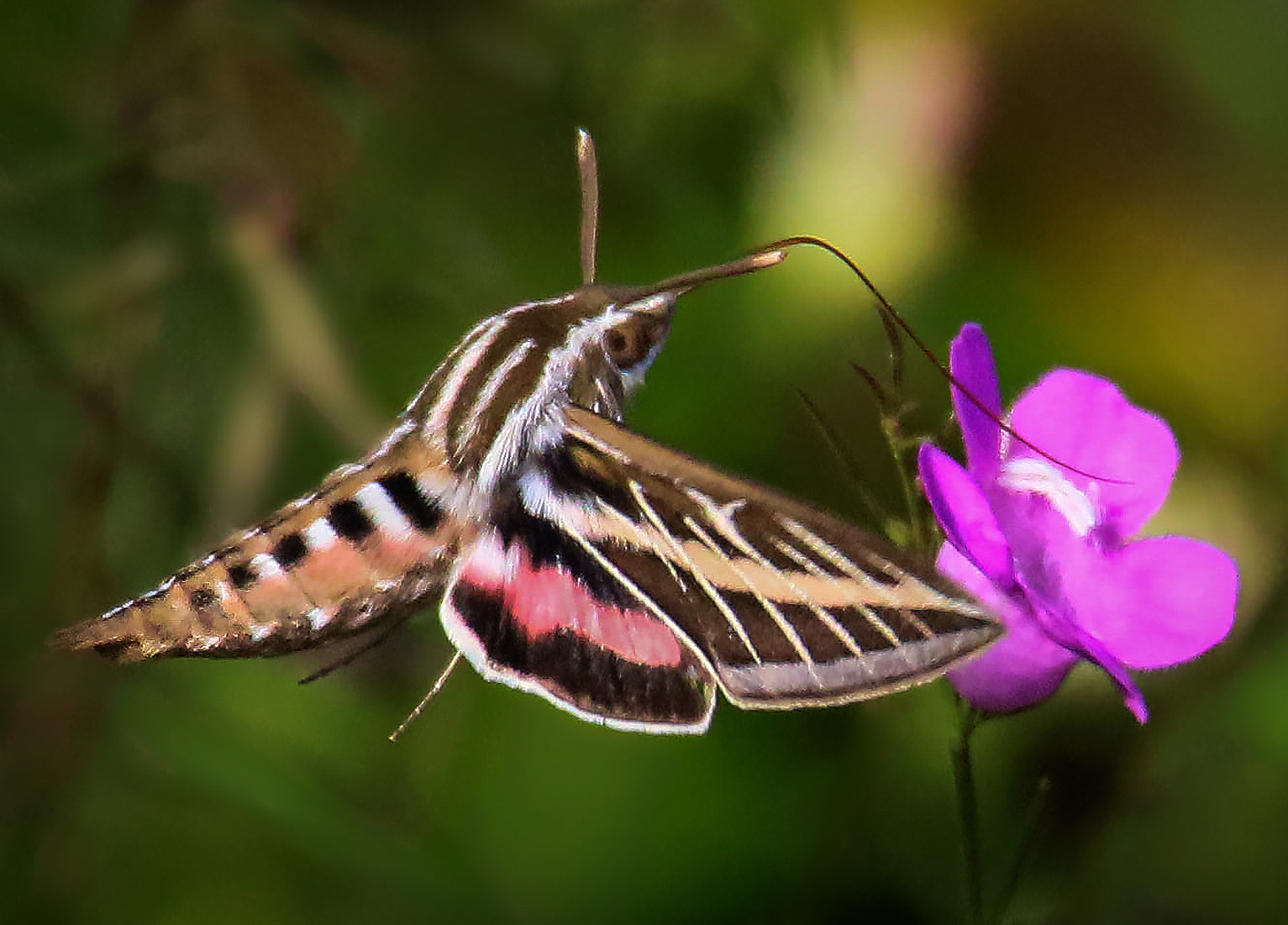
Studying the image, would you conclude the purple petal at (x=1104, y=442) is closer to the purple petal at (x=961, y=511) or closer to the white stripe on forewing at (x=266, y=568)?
the purple petal at (x=961, y=511)

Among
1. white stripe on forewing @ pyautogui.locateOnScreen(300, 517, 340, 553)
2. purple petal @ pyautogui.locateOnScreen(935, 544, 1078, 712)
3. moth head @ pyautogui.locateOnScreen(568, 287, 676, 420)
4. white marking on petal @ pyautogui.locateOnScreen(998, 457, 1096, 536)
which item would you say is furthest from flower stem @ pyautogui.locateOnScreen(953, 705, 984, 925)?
white stripe on forewing @ pyautogui.locateOnScreen(300, 517, 340, 553)

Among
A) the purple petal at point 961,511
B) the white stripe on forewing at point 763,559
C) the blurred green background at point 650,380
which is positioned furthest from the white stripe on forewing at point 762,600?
the blurred green background at point 650,380

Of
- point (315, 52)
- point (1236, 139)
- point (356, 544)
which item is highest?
point (315, 52)

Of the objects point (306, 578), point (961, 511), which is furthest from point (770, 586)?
point (306, 578)

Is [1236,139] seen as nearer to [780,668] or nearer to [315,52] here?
[315,52]

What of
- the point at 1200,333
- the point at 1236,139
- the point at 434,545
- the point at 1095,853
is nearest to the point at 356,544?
the point at 434,545

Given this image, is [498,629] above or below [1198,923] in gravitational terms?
above
